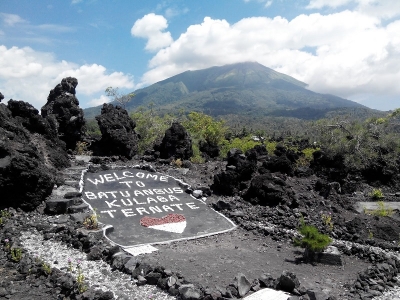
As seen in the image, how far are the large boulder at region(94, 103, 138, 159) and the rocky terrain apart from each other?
1.22 metres

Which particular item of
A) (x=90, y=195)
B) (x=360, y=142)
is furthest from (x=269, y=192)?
(x=360, y=142)

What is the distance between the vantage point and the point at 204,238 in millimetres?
10859

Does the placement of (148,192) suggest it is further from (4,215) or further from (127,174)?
(4,215)

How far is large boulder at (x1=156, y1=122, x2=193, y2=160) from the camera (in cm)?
2106

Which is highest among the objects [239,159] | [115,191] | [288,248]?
[239,159]

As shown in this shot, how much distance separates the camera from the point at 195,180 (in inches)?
663

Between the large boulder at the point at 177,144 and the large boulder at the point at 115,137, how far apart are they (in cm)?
206

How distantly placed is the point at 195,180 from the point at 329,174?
7.68m

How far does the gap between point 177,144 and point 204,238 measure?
1088cm

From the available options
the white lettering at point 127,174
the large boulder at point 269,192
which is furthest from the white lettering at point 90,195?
the large boulder at point 269,192

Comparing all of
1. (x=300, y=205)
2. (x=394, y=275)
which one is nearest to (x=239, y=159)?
(x=300, y=205)

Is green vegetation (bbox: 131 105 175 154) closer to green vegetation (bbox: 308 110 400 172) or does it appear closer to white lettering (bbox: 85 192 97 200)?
green vegetation (bbox: 308 110 400 172)

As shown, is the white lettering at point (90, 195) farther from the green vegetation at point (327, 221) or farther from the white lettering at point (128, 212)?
the green vegetation at point (327, 221)

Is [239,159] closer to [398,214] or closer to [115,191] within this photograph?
[115,191]
